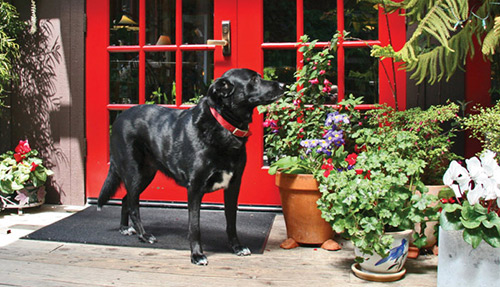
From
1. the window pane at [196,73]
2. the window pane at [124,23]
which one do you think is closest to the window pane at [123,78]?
the window pane at [124,23]

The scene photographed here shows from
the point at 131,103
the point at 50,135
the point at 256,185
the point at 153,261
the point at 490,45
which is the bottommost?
the point at 153,261

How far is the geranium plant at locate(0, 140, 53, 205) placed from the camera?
11.3ft

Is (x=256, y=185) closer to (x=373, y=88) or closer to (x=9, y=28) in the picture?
(x=373, y=88)

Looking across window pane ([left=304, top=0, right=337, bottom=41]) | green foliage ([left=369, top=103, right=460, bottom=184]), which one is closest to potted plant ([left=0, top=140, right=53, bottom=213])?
window pane ([left=304, top=0, right=337, bottom=41])

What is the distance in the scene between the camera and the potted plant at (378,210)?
86.2 inches

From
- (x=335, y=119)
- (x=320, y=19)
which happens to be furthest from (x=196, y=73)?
(x=335, y=119)

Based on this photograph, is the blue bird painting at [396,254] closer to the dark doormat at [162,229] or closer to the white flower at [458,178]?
the white flower at [458,178]

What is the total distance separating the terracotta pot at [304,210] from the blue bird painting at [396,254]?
0.56 meters

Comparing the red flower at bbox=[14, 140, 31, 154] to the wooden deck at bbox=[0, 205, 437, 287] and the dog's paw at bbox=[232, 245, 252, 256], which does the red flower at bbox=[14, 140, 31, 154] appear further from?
the dog's paw at bbox=[232, 245, 252, 256]

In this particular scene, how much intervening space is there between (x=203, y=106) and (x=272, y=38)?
1.15 meters

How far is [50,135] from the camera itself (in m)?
3.82

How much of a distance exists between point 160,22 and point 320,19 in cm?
122

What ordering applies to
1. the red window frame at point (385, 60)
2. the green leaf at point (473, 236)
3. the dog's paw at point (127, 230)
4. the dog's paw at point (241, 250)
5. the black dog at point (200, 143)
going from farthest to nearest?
1. the red window frame at point (385, 60)
2. the dog's paw at point (127, 230)
3. the dog's paw at point (241, 250)
4. the black dog at point (200, 143)
5. the green leaf at point (473, 236)

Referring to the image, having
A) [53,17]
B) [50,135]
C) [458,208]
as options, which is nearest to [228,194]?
[458,208]
